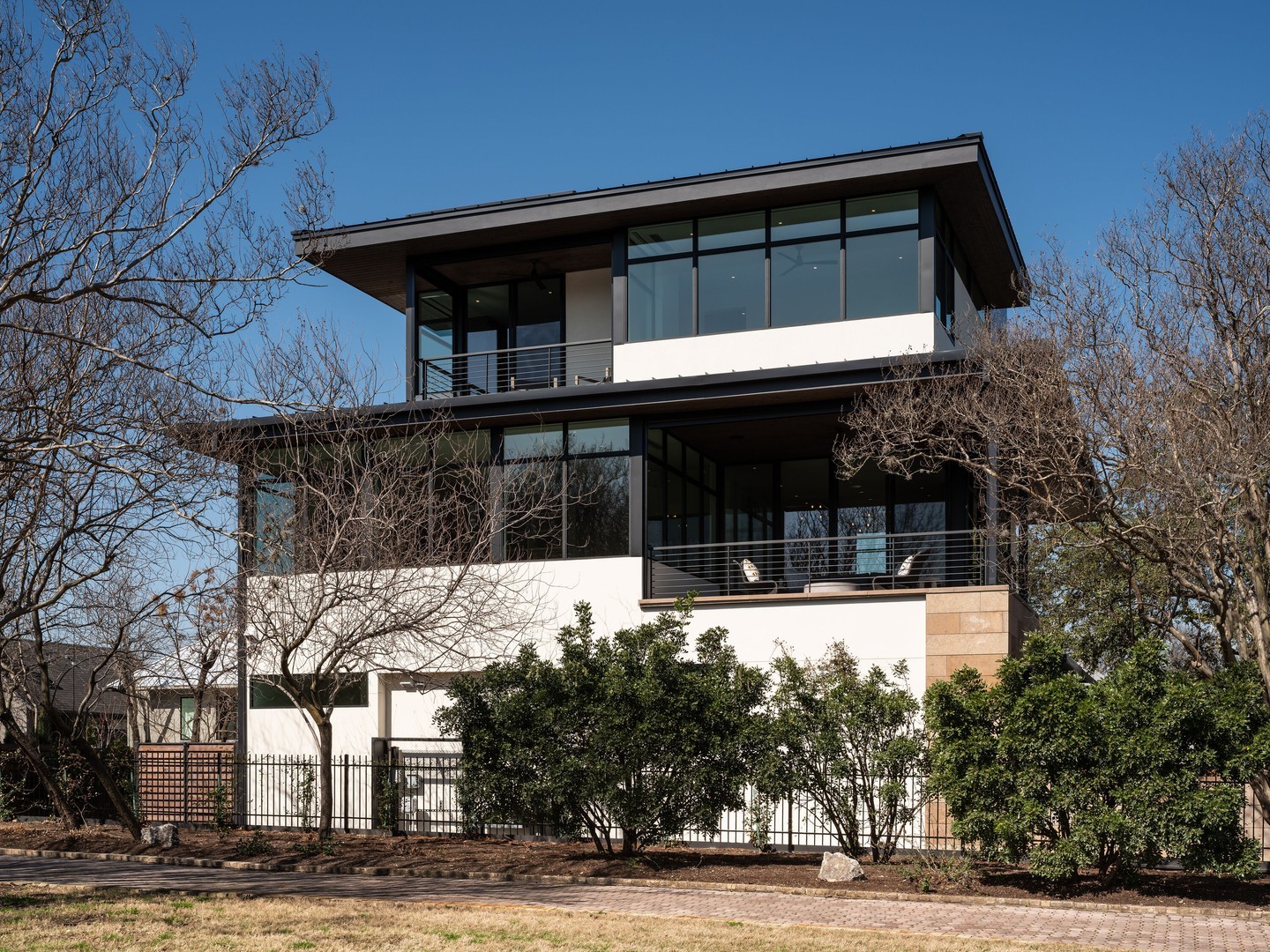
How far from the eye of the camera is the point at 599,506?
21.7m

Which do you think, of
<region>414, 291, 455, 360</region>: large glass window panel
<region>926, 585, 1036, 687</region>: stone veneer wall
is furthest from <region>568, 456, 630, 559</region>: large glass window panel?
<region>926, 585, 1036, 687</region>: stone veneer wall

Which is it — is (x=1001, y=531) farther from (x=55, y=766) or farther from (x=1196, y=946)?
(x=55, y=766)

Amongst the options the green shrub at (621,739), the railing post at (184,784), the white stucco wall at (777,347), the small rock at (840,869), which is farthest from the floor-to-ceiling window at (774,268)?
the railing post at (184,784)

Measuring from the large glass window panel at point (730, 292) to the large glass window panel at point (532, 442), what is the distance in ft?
10.3

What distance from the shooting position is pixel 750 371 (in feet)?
67.5

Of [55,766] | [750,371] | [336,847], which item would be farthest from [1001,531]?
[55,766]

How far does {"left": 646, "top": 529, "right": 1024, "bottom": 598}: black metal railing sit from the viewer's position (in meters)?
19.6

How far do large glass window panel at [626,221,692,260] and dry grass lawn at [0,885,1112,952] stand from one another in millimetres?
12790

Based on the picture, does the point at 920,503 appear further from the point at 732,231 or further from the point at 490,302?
the point at 490,302

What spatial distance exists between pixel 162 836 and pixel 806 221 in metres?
14.1

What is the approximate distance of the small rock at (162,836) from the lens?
1827 cm

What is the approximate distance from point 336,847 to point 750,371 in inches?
381

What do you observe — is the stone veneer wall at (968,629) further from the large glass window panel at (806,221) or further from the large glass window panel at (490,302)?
the large glass window panel at (490,302)

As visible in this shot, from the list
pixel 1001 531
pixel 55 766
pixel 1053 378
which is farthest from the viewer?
pixel 55 766
